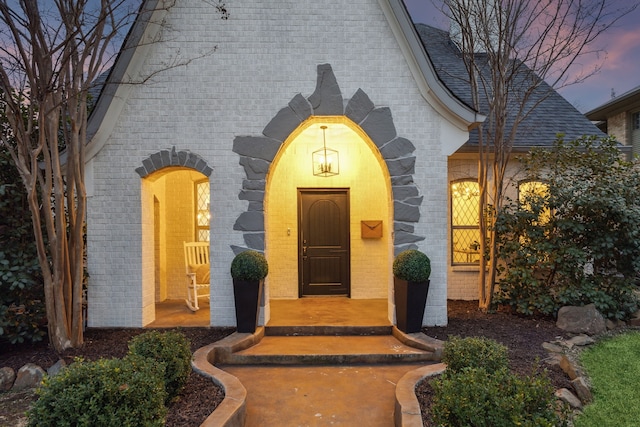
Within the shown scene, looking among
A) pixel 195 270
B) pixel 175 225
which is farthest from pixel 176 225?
pixel 195 270

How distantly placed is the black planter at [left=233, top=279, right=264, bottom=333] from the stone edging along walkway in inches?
9.1

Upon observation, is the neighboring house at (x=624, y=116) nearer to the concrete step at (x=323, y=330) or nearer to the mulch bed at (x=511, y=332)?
the mulch bed at (x=511, y=332)

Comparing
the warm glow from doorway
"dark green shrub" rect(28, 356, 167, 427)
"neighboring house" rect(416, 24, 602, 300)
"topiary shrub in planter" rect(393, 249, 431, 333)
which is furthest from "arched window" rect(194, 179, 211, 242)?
"dark green shrub" rect(28, 356, 167, 427)

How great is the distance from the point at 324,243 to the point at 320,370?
351 centimetres

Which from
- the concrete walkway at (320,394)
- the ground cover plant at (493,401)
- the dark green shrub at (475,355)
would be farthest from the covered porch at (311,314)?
the ground cover plant at (493,401)

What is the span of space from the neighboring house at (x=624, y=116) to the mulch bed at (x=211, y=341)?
34.8 ft

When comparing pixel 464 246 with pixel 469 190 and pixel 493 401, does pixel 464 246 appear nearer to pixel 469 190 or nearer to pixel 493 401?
pixel 469 190

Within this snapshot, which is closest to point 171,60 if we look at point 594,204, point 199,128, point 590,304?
point 199,128

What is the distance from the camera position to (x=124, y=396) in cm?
254

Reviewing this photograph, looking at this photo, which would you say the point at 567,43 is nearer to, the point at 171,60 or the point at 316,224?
the point at 316,224

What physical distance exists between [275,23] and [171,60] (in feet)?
5.23

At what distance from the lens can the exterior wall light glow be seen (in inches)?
302

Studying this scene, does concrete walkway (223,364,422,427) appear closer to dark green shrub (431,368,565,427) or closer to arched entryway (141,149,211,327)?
dark green shrub (431,368,565,427)

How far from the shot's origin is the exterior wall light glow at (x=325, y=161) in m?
7.68
